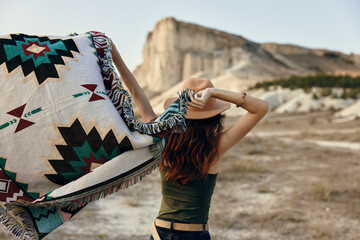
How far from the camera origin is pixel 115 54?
206cm

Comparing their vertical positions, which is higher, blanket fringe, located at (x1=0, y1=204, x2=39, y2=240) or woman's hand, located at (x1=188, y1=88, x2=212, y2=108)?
woman's hand, located at (x1=188, y1=88, x2=212, y2=108)

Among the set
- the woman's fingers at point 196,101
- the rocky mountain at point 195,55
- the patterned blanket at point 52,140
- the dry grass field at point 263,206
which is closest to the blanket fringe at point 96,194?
the patterned blanket at point 52,140

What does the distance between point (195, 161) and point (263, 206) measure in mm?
5027

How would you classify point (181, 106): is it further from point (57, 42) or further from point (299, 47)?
point (299, 47)

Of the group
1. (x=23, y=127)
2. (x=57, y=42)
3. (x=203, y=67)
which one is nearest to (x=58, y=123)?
(x=23, y=127)

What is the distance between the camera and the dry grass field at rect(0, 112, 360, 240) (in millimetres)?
5332

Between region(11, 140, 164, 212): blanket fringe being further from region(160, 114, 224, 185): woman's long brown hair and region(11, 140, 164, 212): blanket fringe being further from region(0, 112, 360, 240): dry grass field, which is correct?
region(0, 112, 360, 240): dry grass field

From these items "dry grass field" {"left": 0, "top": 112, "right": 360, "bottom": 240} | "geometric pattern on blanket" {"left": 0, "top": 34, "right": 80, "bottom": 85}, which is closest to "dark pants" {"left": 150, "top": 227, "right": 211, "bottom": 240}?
"geometric pattern on blanket" {"left": 0, "top": 34, "right": 80, "bottom": 85}

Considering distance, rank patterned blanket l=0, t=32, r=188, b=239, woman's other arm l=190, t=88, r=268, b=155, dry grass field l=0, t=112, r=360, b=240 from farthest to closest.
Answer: dry grass field l=0, t=112, r=360, b=240
woman's other arm l=190, t=88, r=268, b=155
patterned blanket l=0, t=32, r=188, b=239

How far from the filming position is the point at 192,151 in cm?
204

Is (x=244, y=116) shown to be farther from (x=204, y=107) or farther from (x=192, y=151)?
(x=192, y=151)

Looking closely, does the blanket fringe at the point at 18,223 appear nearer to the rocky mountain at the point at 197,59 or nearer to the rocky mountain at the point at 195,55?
the rocky mountain at the point at 197,59

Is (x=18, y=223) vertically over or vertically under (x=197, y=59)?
over

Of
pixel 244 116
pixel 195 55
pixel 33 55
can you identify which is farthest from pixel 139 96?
pixel 195 55
